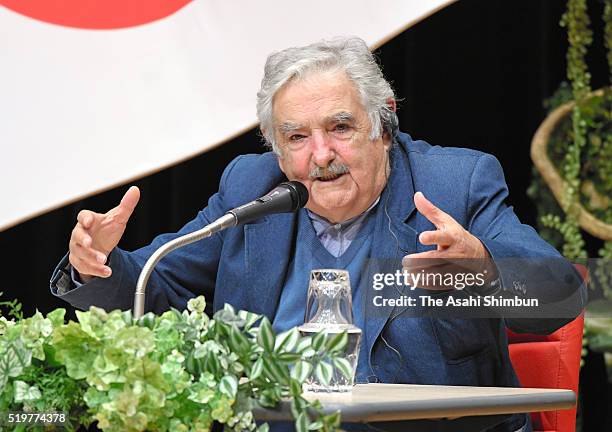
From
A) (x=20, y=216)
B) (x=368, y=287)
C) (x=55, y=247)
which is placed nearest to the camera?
(x=368, y=287)

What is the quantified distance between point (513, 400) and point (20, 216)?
1623mm

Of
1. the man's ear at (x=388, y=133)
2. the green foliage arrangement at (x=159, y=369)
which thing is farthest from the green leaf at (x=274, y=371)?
the man's ear at (x=388, y=133)

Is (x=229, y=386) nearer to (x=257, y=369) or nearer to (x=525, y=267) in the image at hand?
(x=257, y=369)

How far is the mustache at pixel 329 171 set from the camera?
2.22 metres

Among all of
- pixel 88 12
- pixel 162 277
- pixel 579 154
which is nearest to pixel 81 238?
pixel 162 277

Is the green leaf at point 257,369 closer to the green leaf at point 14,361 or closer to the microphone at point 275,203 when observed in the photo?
the green leaf at point 14,361

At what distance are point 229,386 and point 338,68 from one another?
46.2 inches

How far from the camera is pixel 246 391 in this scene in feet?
4.16

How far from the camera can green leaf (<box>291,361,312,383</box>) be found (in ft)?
4.15

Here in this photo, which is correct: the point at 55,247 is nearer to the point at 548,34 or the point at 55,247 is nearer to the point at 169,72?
the point at 169,72

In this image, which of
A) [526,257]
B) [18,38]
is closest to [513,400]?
[526,257]

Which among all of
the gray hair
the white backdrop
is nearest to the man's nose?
the gray hair

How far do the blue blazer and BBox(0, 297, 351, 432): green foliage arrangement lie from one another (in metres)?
0.66

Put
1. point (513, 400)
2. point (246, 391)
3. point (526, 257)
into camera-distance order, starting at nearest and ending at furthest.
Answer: point (246, 391) < point (513, 400) < point (526, 257)
